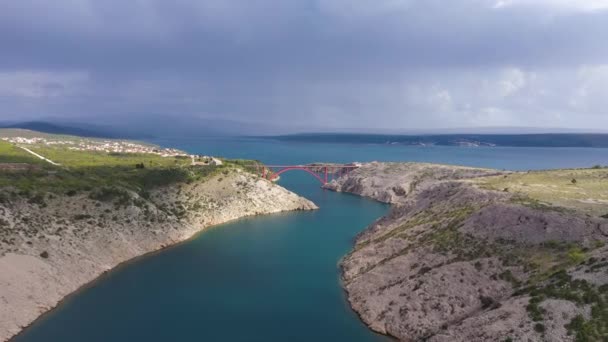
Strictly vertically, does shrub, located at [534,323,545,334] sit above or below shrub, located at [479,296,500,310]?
above

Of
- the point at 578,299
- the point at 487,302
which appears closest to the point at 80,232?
the point at 487,302

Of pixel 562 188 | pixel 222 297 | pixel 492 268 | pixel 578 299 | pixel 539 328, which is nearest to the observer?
pixel 539 328

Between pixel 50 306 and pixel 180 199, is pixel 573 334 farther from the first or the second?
pixel 180 199

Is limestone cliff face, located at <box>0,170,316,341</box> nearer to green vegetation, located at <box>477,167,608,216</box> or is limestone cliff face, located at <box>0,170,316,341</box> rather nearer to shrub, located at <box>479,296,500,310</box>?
shrub, located at <box>479,296,500,310</box>

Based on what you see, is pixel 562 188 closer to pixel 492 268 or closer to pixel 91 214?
pixel 492 268

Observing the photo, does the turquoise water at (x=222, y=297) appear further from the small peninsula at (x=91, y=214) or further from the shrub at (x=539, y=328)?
the shrub at (x=539, y=328)

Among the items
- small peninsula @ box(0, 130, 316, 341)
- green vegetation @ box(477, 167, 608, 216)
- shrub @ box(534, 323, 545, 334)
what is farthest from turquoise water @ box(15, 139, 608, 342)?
green vegetation @ box(477, 167, 608, 216)

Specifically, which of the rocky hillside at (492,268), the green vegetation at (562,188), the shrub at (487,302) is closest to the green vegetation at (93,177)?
the rocky hillside at (492,268)
